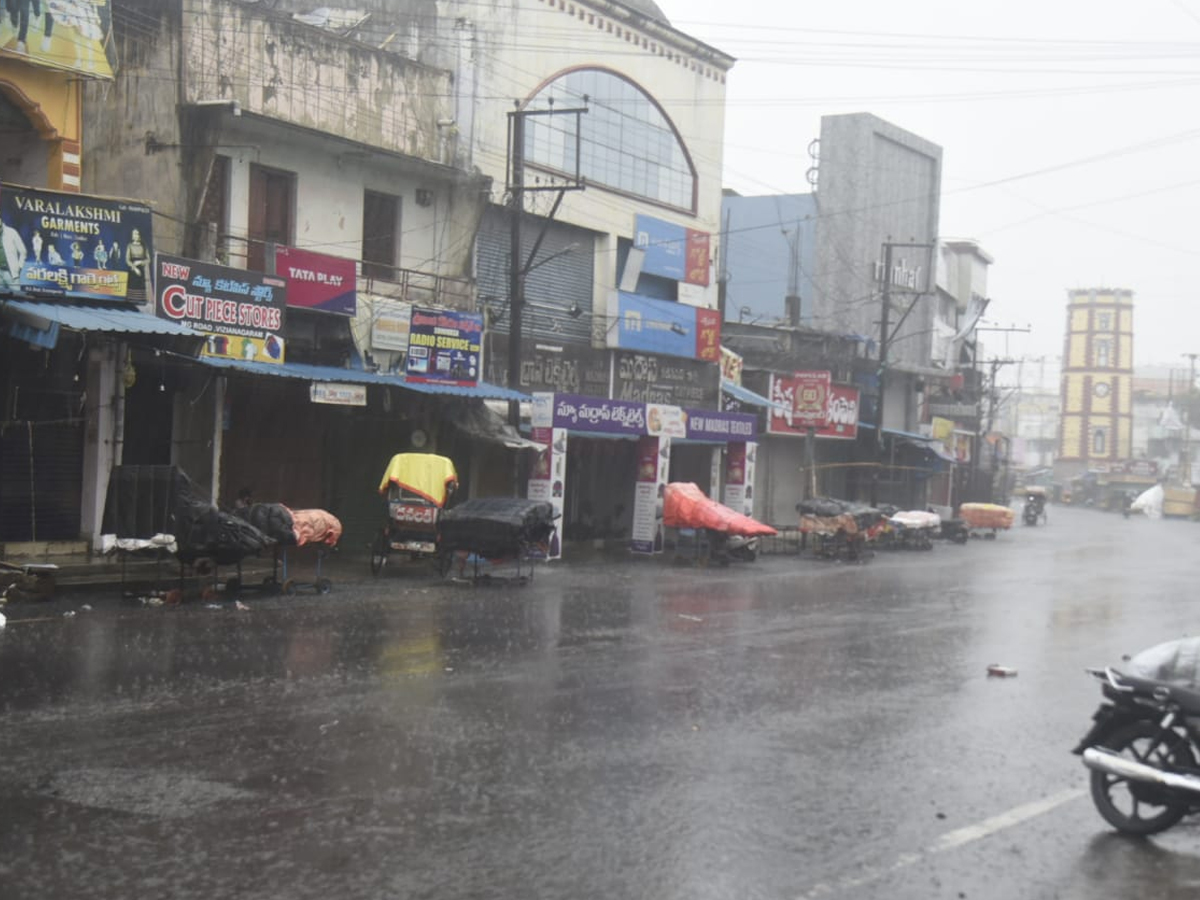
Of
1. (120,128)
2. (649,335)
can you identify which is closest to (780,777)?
(120,128)

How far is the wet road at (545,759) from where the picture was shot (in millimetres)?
6129

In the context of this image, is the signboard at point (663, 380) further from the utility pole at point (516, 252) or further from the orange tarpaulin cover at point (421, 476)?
the orange tarpaulin cover at point (421, 476)

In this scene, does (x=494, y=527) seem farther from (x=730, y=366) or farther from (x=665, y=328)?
(x=730, y=366)

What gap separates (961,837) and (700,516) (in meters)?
19.6

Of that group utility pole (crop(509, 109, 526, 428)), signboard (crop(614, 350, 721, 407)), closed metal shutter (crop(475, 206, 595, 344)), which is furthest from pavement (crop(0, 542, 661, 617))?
signboard (crop(614, 350, 721, 407))

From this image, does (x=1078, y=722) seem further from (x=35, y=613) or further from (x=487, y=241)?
(x=487, y=241)

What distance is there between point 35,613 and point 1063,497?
97812 millimetres

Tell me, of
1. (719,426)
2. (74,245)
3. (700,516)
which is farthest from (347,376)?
(719,426)

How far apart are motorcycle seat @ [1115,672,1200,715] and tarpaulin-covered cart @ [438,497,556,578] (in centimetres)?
1325

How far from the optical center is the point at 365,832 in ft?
21.5

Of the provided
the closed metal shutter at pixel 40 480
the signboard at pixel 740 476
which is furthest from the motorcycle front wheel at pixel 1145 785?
the signboard at pixel 740 476

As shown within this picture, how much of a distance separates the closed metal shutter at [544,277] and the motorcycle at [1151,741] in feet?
69.3

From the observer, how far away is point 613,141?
3234 cm

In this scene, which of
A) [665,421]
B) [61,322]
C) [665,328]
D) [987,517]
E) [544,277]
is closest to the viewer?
[61,322]
